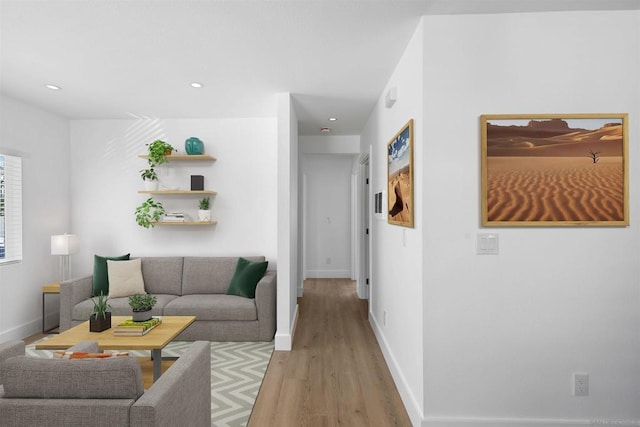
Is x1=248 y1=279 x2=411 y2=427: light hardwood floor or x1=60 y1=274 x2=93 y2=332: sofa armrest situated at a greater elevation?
x1=60 y1=274 x2=93 y2=332: sofa armrest

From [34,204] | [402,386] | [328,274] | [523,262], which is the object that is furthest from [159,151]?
[328,274]

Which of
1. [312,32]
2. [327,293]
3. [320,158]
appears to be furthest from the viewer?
[320,158]

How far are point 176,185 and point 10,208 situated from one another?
1677mm

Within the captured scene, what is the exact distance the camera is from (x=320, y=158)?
7.48 m

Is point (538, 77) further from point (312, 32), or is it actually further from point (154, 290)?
point (154, 290)

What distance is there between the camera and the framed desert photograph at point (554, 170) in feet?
7.02

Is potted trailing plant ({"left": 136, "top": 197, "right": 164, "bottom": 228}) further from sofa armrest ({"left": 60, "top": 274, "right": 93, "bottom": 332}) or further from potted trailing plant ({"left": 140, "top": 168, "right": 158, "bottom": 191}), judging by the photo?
sofa armrest ({"left": 60, "top": 274, "right": 93, "bottom": 332})

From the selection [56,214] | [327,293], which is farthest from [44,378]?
[327,293]

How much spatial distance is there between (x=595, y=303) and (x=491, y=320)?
59 cm

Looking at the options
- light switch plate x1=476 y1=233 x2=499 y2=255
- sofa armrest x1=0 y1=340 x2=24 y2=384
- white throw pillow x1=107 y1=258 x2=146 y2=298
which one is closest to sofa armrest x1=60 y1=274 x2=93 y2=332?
white throw pillow x1=107 y1=258 x2=146 y2=298

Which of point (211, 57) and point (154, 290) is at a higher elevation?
point (211, 57)

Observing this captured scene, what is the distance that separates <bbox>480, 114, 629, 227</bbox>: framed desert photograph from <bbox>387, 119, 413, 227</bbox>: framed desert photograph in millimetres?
453

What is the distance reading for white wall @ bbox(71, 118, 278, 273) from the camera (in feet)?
15.7

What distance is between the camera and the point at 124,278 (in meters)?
4.18
